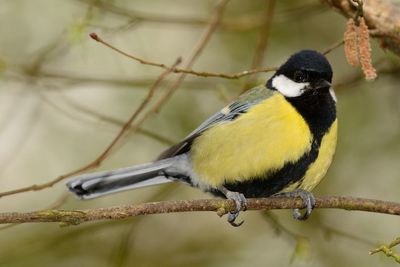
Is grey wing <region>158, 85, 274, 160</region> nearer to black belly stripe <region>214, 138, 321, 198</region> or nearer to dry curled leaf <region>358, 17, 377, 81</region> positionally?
black belly stripe <region>214, 138, 321, 198</region>

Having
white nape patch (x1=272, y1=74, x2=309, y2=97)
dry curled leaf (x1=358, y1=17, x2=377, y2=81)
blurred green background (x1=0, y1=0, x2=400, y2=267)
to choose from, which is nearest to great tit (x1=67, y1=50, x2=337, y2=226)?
white nape patch (x1=272, y1=74, x2=309, y2=97)

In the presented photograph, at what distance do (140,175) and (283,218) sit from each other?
169 cm

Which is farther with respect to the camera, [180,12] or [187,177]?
[180,12]

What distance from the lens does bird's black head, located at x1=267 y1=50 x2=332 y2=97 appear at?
127 inches

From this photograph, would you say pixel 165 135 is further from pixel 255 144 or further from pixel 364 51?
pixel 364 51

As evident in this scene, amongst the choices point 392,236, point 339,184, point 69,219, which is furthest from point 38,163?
point 69,219

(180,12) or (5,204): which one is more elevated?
(180,12)

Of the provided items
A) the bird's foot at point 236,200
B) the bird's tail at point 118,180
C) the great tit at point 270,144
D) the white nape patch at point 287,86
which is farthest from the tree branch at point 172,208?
the bird's tail at point 118,180

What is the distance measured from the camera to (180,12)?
5617mm

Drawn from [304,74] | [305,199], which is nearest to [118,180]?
[305,199]

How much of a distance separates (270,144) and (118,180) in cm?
82

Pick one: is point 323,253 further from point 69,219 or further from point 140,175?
point 69,219

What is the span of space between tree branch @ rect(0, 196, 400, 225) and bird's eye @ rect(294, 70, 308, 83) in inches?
21.4

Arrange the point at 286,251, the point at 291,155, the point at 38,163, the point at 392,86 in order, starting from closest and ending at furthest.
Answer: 1. the point at 291,155
2. the point at 392,86
3. the point at 286,251
4. the point at 38,163
